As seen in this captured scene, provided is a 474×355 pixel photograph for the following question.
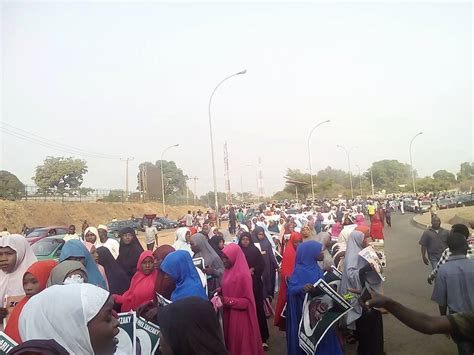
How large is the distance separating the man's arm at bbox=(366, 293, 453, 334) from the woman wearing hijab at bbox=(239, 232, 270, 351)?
13.0 ft

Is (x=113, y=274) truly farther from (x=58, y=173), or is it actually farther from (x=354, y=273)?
(x=58, y=173)

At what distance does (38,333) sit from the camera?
2062 mm

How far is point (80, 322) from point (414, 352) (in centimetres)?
508

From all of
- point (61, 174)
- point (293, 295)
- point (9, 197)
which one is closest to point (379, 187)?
point (61, 174)

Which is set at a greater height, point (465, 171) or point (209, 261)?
point (465, 171)

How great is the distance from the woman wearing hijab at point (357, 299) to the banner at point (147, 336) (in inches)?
99.7

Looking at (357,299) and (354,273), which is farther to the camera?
(354,273)

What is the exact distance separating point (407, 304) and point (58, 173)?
61694 millimetres

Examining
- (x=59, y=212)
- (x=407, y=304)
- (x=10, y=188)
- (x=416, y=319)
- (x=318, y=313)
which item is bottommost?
(x=407, y=304)

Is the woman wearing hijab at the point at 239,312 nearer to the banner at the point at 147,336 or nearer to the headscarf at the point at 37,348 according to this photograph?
the banner at the point at 147,336

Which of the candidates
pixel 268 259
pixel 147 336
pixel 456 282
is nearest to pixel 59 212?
pixel 268 259

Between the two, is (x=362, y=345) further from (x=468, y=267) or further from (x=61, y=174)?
(x=61, y=174)

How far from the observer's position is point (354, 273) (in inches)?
221

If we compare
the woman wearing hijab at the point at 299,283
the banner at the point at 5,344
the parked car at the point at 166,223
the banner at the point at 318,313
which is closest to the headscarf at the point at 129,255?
the woman wearing hijab at the point at 299,283
